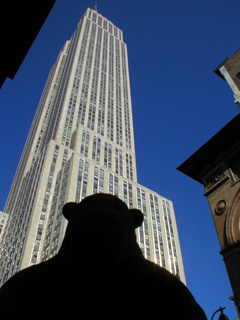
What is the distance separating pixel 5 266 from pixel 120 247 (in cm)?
6467

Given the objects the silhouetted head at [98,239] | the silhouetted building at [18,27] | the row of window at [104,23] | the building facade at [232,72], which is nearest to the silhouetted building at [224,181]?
the building facade at [232,72]

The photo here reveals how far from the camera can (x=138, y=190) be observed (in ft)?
227

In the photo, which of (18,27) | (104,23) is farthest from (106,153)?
(104,23)

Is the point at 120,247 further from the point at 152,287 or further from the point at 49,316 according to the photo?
the point at 49,316

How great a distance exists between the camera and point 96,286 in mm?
2234

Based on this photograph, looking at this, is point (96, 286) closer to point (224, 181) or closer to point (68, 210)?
point (68, 210)

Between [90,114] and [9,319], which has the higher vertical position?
[90,114]

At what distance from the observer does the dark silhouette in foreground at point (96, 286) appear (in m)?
2.17

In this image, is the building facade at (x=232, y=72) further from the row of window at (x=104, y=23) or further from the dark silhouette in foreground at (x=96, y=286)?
the row of window at (x=104, y=23)

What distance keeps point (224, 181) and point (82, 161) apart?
166 ft

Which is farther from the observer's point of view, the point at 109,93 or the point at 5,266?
the point at 109,93

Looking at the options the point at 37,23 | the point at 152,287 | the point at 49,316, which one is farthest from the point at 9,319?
the point at 37,23

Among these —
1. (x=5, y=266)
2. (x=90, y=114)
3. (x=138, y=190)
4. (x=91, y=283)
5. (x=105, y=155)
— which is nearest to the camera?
(x=91, y=283)

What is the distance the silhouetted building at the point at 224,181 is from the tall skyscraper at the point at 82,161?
35174 millimetres
